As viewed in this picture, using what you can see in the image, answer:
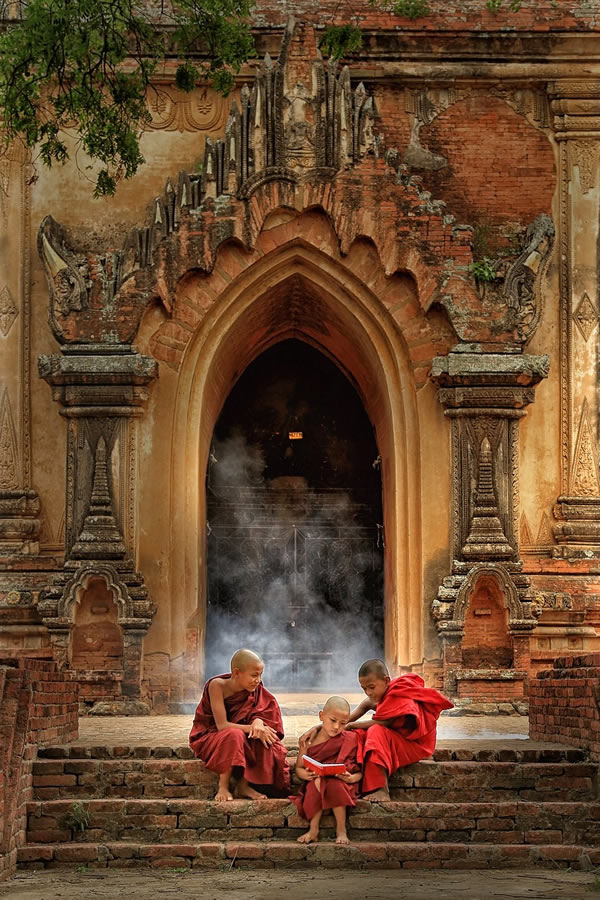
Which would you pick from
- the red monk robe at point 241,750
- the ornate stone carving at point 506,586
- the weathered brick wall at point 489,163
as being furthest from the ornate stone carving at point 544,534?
the red monk robe at point 241,750

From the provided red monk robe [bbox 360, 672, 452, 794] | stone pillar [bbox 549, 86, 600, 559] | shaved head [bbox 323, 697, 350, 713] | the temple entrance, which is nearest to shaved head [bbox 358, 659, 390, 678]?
red monk robe [bbox 360, 672, 452, 794]

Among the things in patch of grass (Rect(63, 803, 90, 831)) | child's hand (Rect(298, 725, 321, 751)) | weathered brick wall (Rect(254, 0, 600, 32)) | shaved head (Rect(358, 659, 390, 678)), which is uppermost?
weathered brick wall (Rect(254, 0, 600, 32))

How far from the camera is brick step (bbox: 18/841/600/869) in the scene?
7.96 metres

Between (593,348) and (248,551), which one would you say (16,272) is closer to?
(248,551)

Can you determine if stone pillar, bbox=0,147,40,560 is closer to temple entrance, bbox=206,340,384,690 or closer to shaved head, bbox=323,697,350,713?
temple entrance, bbox=206,340,384,690

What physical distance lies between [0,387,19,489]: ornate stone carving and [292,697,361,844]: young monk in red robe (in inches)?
262

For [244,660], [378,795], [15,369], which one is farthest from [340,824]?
[15,369]

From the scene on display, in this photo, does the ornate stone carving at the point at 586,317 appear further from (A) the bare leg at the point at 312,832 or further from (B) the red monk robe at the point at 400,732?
(A) the bare leg at the point at 312,832

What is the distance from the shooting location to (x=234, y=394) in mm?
17406

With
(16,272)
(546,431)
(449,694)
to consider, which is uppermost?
(16,272)

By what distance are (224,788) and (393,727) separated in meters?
1.11

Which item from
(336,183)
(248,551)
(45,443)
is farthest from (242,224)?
(248,551)

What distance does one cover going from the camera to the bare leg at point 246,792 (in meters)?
8.52

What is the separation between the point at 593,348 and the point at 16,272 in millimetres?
6071
